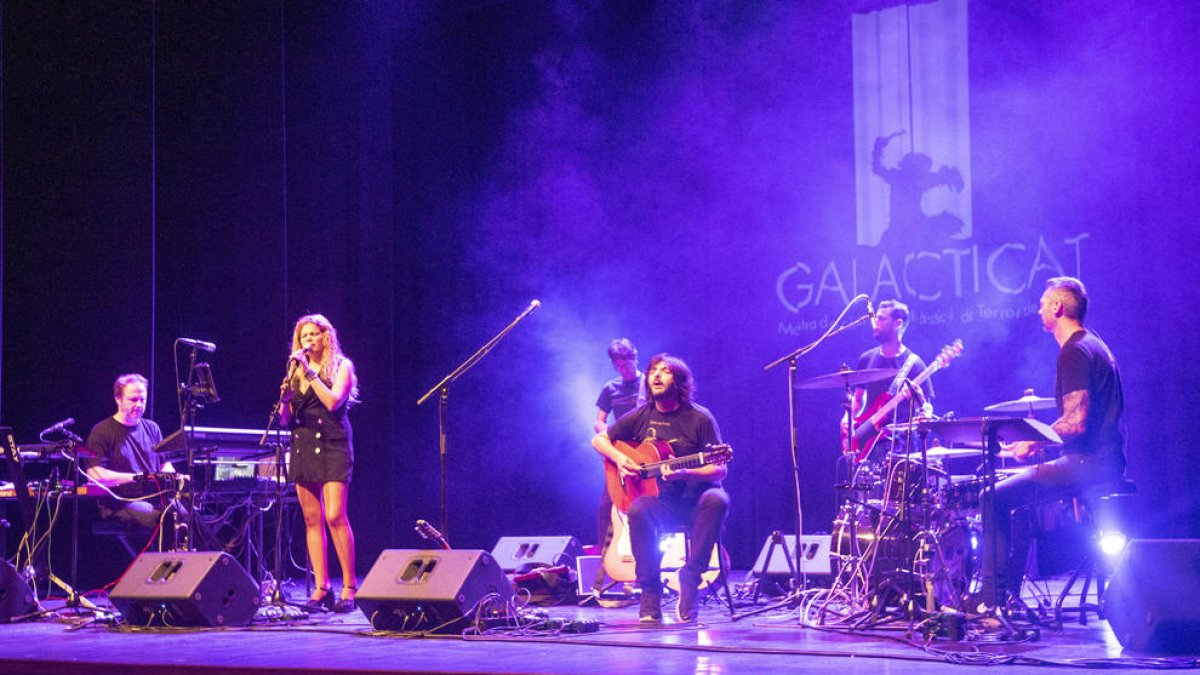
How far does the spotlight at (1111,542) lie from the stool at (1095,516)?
65 millimetres

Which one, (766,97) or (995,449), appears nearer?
(995,449)

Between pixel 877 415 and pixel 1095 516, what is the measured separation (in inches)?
63.2

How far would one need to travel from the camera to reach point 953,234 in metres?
8.39

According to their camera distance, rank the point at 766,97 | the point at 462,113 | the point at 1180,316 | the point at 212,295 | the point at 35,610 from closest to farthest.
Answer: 1. the point at 35,610
2. the point at 1180,316
3. the point at 766,97
4. the point at 212,295
5. the point at 462,113

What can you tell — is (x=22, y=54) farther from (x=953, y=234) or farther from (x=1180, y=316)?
(x=1180, y=316)

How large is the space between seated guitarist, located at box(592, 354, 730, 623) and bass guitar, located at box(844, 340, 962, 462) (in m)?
0.82

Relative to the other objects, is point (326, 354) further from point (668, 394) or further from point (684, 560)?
point (684, 560)

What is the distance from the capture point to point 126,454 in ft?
25.9

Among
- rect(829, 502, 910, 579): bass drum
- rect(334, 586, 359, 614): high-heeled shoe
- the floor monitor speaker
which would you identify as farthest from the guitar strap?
the floor monitor speaker

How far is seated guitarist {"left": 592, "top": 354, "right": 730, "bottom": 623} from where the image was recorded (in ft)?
20.0

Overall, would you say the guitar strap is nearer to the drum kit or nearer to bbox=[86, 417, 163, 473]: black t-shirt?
the drum kit

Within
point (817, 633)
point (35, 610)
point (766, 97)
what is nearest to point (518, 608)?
point (817, 633)

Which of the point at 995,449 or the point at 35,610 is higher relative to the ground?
the point at 995,449

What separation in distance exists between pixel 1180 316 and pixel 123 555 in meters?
8.02
